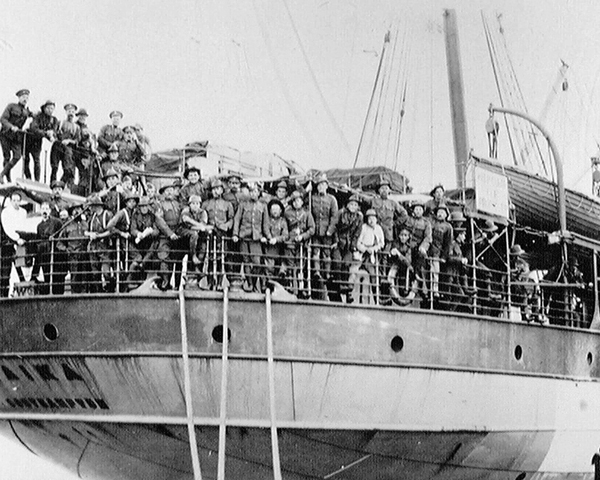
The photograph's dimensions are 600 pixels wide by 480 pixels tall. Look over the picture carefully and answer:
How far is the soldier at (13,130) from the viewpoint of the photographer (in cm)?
1534

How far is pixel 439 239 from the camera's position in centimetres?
1520

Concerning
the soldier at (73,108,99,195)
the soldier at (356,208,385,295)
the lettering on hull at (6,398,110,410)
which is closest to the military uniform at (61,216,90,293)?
the lettering on hull at (6,398,110,410)

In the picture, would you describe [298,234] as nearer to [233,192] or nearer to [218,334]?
[233,192]

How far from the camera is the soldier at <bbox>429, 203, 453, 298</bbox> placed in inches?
597

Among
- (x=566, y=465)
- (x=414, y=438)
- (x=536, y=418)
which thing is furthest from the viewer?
(x=566, y=465)

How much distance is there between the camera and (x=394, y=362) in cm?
1400

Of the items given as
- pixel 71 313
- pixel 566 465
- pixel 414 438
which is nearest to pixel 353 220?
pixel 414 438

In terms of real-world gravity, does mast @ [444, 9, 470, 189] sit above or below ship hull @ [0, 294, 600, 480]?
above

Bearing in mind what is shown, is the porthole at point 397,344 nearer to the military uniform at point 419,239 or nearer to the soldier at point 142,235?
the military uniform at point 419,239

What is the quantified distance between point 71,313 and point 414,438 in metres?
4.77

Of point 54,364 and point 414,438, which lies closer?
point 54,364

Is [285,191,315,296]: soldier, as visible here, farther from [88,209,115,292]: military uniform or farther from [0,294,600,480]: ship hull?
[88,209,115,292]: military uniform

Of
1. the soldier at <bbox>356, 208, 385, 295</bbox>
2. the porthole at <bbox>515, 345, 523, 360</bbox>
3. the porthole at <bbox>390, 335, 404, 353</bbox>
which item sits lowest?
the porthole at <bbox>515, 345, 523, 360</bbox>

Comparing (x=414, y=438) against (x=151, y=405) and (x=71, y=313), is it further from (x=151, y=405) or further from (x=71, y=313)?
(x=71, y=313)
